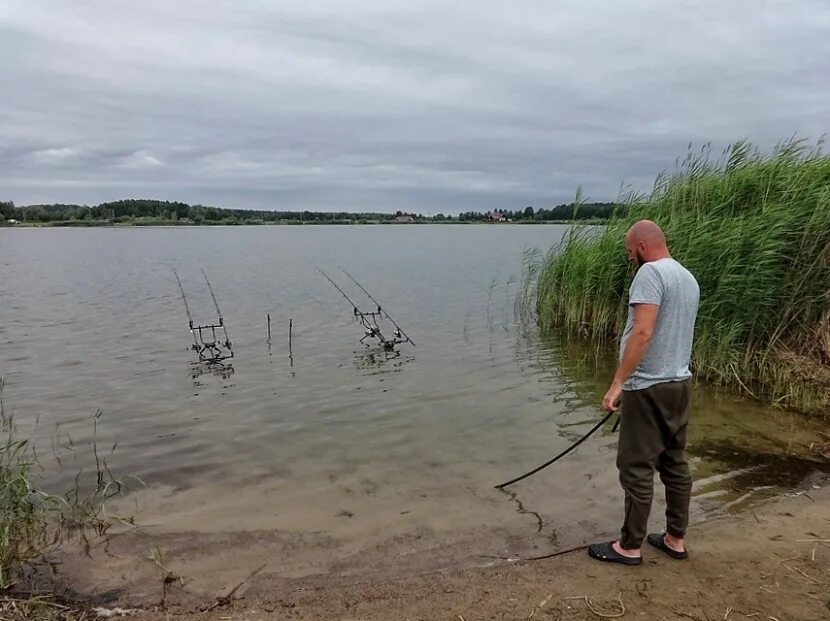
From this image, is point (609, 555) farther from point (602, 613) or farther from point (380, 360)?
point (380, 360)

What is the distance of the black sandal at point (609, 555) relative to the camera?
405 centimetres

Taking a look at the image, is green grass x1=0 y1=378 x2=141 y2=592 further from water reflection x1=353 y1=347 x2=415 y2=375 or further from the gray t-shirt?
water reflection x1=353 y1=347 x2=415 y2=375

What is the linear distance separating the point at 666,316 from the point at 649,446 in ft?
2.57

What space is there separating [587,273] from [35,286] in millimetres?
19558

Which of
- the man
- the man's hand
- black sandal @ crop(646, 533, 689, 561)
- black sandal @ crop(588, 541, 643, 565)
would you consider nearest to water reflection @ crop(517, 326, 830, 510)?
black sandal @ crop(646, 533, 689, 561)

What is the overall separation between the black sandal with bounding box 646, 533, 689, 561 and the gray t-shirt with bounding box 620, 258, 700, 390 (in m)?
1.21

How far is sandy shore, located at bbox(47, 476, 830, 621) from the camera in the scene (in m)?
3.57

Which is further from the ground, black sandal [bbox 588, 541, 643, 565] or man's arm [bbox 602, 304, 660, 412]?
man's arm [bbox 602, 304, 660, 412]

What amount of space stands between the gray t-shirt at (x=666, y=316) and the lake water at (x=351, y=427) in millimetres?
1716

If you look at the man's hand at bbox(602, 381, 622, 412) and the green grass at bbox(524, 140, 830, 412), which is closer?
the man's hand at bbox(602, 381, 622, 412)

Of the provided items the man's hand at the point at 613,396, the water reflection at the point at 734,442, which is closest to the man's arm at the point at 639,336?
the man's hand at the point at 613,396

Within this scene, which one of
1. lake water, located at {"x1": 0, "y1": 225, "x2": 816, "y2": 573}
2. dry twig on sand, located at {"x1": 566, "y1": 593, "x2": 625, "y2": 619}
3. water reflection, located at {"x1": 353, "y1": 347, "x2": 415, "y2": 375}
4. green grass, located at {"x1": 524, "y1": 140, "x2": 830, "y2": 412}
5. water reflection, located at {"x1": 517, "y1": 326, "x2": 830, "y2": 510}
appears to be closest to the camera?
dry twig on sand, located at {"x1": 566, "y1": 593, "x2": 625, "y2": 619}

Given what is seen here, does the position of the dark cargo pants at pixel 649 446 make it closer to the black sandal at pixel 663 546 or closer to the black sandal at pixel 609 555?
the black sandal at pixel 609 555

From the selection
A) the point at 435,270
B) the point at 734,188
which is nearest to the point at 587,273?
the point at 734,188
